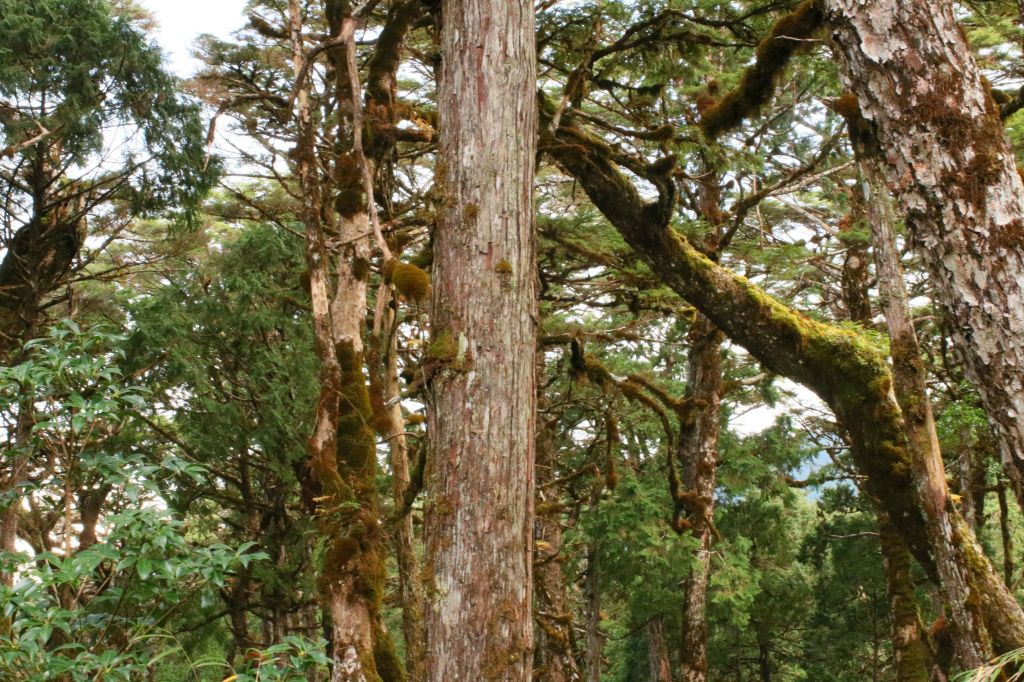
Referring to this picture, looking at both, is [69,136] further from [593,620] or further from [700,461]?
[593,620]

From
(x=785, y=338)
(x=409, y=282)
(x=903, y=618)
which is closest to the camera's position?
(x=409, y=282)

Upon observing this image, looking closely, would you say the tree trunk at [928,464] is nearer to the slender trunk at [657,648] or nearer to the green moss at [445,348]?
the green moss at [445,348]

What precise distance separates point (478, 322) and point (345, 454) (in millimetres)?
3909

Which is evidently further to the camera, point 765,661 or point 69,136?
point 765,661

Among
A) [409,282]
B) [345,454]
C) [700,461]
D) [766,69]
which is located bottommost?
[345,454]

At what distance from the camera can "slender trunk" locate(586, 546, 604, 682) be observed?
45.2 feet

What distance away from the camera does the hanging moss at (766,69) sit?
493cm

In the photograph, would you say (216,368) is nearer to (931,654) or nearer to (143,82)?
(143,82)

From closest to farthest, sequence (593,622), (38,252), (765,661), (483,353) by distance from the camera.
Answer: (483,353) < (38,252) < (593,622) < (765,661)

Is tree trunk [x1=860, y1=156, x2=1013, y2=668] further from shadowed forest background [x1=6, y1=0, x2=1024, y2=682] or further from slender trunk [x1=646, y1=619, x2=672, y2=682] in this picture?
slender trunk [x1=646, y1=619, x2=672, y2=682]

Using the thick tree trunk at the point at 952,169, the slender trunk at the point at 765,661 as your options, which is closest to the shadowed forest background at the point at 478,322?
the thick tree trunk at the point at 952,169

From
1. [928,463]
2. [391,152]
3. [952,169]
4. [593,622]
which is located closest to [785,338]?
[928,463]

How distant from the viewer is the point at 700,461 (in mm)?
10805

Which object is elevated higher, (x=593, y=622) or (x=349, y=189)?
(x=349, y=189)
